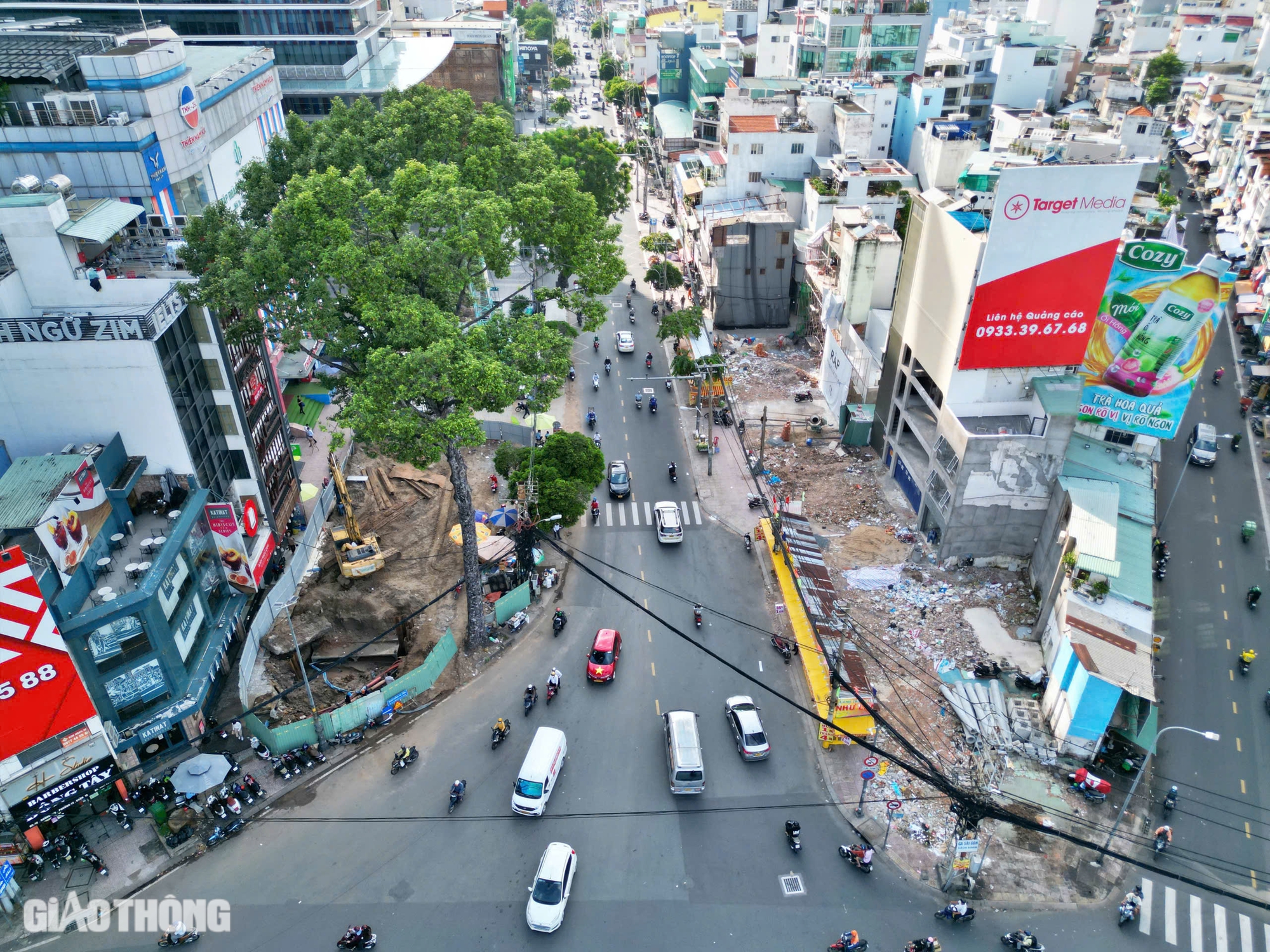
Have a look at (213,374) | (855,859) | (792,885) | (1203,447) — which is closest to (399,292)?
(213,374)

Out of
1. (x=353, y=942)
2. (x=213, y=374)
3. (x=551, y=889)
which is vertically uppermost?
Answer: (x=213, y=374)

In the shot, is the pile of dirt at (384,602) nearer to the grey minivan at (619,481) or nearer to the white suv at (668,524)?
the grey minivan at (619,481)

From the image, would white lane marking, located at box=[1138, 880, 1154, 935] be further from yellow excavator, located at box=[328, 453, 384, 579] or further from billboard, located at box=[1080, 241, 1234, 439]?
yellow excavator, located at box=[328, 453, 384, 579]

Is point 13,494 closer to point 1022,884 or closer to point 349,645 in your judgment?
point 349,645

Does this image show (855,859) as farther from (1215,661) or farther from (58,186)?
(58,186)

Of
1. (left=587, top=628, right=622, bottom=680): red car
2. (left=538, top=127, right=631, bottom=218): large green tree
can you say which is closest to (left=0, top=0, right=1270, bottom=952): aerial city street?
(left=587, top=628, right=622, bottom=680): red car

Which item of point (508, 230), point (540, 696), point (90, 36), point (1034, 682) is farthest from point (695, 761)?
point (90, 36)

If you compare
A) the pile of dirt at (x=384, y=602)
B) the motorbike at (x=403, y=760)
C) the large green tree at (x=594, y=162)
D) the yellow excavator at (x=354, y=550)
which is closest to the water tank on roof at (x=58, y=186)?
the yellow excavator at (x=354, y=550)
